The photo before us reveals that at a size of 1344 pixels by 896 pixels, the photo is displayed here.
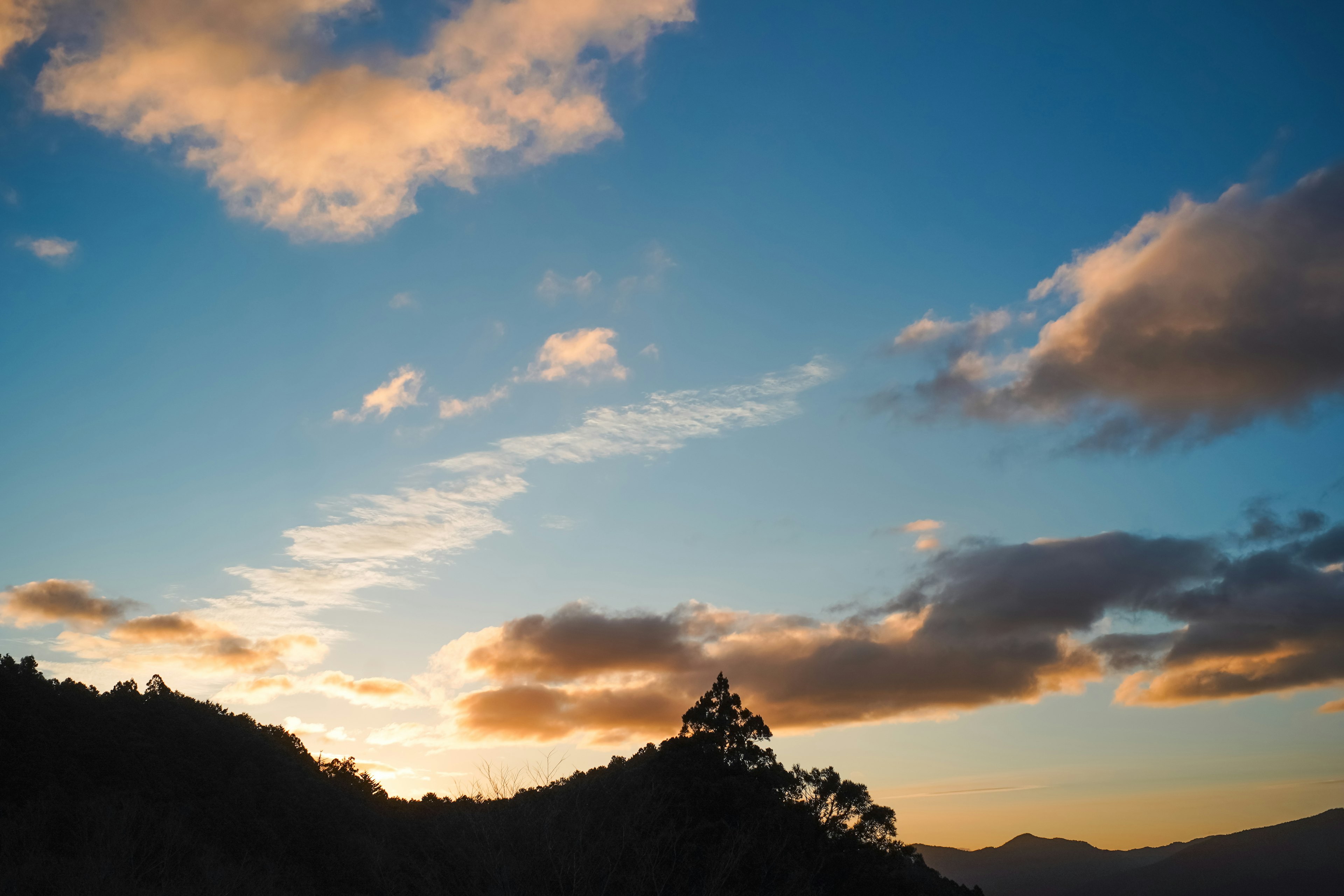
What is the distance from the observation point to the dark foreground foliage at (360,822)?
42.1 meters

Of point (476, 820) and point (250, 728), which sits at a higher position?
point (250, 728)

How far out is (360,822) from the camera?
76.2 meters

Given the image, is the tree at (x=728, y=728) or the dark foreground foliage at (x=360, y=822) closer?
the dark foreground foliage at (x=360, y=822)

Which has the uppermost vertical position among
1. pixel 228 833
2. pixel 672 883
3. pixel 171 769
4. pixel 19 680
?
pixel 19 680

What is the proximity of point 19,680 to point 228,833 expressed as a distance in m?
21.4

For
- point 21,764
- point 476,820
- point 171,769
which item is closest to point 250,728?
point 171,769

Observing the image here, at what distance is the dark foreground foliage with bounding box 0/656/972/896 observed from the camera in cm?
4206

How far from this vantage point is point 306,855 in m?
65.7

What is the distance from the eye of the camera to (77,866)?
139ft

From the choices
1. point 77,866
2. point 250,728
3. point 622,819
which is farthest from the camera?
point 250,728

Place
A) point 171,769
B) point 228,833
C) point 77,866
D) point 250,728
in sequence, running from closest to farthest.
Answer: point 77,866 < point 228,833 < point 171,769 < point 250,728

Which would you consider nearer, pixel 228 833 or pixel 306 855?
pixel 228 833

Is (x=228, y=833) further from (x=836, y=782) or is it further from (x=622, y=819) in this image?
(x=836, y=782)

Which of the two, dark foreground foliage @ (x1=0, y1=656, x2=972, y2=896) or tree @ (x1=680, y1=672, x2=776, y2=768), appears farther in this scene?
tree @ (x1=680, y1=672, x2=776, y2=768)
